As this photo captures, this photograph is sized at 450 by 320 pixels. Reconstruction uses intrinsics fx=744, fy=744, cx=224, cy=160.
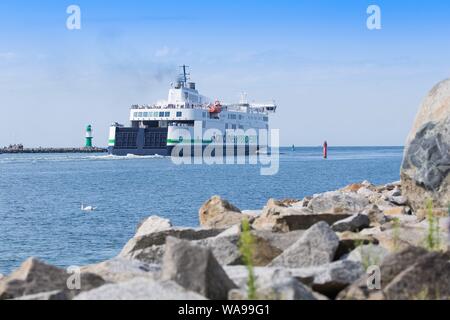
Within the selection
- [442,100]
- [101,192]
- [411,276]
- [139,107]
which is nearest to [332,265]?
[411,276]

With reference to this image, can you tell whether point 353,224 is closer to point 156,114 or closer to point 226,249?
point 226,249

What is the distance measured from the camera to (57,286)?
5812 mm

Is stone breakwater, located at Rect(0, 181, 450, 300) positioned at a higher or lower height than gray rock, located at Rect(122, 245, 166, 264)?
higher

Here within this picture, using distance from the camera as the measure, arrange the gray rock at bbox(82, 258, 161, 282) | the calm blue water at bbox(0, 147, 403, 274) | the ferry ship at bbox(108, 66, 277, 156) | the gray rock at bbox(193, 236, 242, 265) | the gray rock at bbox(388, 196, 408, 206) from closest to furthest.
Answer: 1. the gray rock at bbox(82, 258, 161, 282)
2. the gray rock at bbox(193, 236, 242, 265)
3. the gray rock at bbox(388, 196, 408, 206)
4. the calm blue water at bbox(0, 147, 403, 274)
5. the ferry ship at bbox(108, 66, 277, 156)

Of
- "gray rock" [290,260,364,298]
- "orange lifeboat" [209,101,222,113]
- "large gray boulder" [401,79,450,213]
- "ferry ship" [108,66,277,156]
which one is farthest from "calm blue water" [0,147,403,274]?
"orange lifeboat" [209,101,222,113]

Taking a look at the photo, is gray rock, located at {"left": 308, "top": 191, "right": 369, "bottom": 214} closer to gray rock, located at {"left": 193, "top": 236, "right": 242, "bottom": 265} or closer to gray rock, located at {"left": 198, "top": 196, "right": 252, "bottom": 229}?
gray rock, located at {"left": 198, "top": 196, "right": 252, "bottom": 229}

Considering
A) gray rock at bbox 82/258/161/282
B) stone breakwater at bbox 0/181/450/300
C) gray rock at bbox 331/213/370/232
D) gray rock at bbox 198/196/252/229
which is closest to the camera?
stone breakwater at bbox 0/181/450/300

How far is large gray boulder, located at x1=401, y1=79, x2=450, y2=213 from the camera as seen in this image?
9289 millimetres

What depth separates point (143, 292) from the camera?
16.2 ft

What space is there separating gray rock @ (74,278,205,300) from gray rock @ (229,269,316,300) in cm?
28

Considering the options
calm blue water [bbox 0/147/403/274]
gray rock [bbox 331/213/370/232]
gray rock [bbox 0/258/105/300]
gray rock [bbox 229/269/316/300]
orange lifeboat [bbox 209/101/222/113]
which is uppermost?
orange lifeboat [bbox 209/101/222/113]

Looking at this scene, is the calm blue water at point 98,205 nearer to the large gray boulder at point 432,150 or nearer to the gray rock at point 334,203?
the gray rock at point 334,203

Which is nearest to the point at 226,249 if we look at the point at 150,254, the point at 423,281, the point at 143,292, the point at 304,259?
the point at 304,259

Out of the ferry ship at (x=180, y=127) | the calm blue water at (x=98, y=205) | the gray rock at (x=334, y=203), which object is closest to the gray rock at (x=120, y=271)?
the gray rock at (x=334, y=203)
